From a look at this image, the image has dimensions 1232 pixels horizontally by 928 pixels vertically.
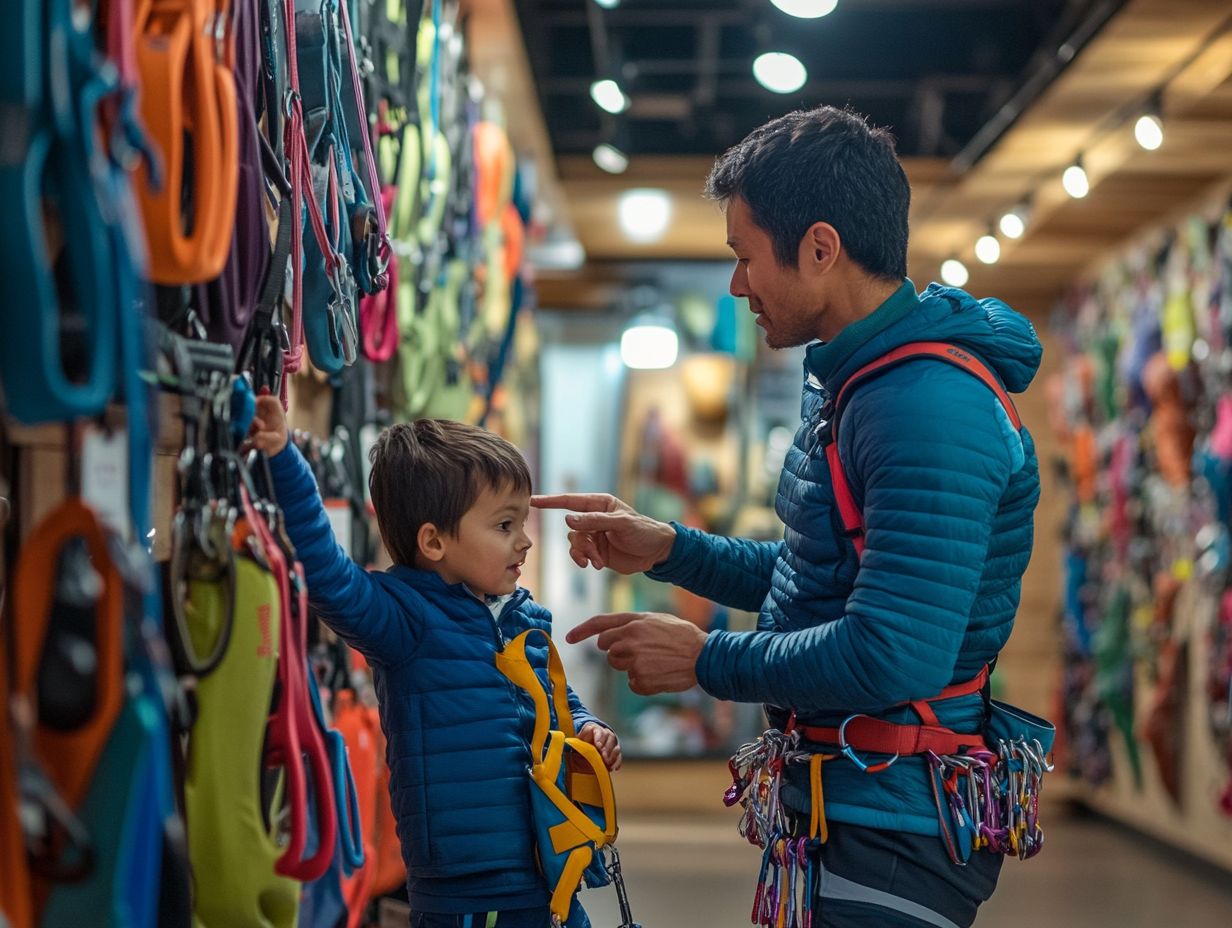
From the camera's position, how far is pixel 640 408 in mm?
8266

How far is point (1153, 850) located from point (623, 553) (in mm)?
5241

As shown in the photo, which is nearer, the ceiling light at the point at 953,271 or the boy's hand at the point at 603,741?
the boy's hand at the point at 603,741

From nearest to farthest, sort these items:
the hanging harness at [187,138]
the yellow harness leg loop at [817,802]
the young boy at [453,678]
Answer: the hanging harness at [187,138], the yellow harness leg loop at [817,802], the young boy at [453,678]

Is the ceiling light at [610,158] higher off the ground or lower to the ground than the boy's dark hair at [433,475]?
higher

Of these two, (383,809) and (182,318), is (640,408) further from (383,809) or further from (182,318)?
(182,318)

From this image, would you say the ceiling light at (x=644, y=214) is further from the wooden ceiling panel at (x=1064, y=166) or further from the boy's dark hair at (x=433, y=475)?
the boy's dark hair at (x=433, y=475)

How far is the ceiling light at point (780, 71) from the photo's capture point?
510cm

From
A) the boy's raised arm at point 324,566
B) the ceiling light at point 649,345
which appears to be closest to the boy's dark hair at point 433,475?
the boy's raised arm at point 324,566

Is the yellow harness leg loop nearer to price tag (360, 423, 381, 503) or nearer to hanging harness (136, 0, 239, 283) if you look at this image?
hanging harness (136, 0, 239, 283)

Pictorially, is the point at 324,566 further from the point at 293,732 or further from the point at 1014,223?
the point at 1014,223

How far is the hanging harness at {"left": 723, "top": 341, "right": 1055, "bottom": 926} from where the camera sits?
172 cm

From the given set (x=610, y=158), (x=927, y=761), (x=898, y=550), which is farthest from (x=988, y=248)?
(x=898, y=550)

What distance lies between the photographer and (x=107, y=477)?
1213mm

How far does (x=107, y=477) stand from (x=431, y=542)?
75 centimetres
